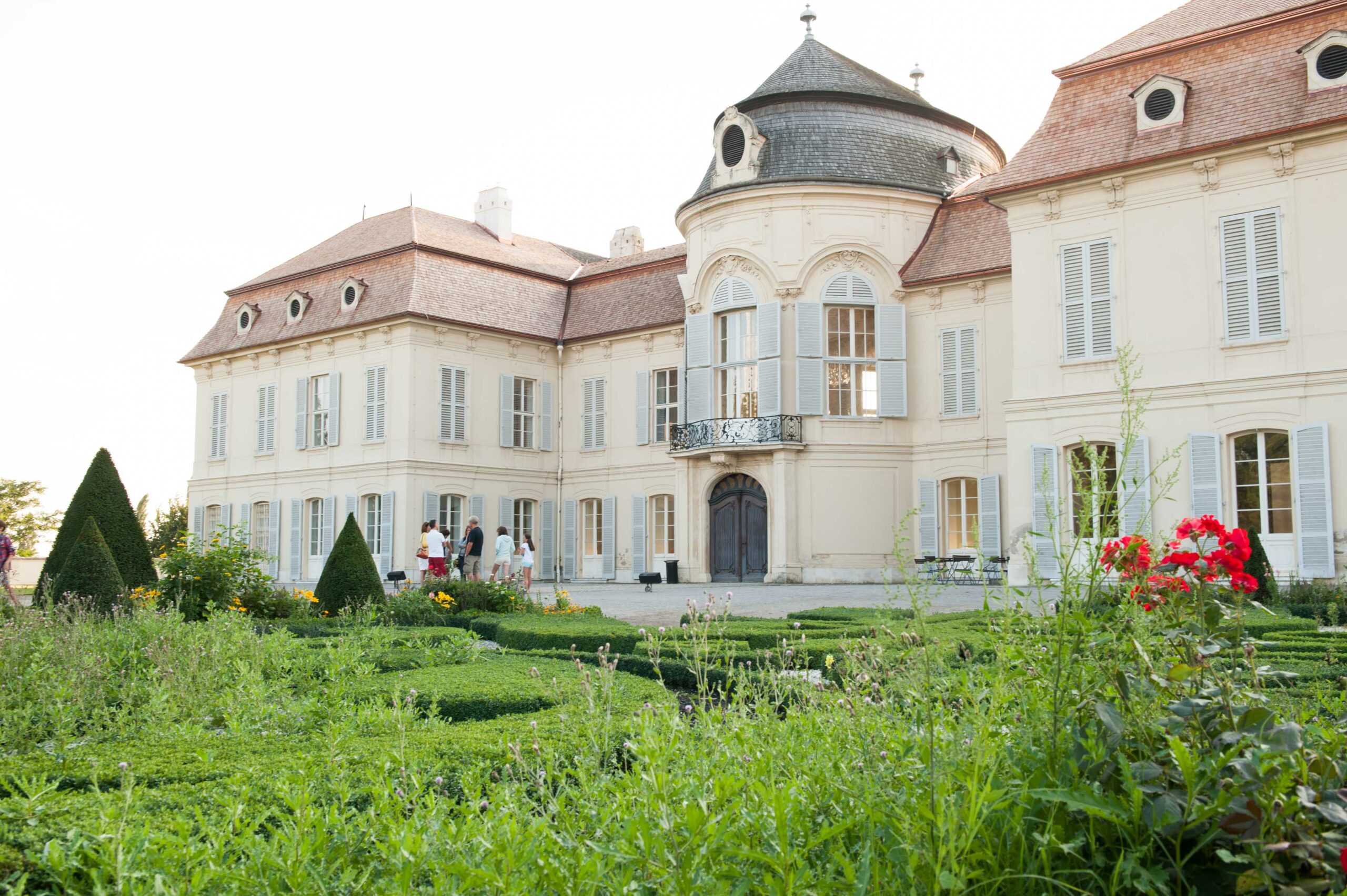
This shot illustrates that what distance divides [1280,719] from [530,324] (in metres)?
26.8

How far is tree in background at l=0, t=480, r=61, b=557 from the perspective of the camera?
52750 millimetres

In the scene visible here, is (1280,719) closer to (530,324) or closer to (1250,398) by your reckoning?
(1250,398)

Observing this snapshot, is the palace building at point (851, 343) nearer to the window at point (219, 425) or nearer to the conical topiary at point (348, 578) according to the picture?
the window at point (219, 425)

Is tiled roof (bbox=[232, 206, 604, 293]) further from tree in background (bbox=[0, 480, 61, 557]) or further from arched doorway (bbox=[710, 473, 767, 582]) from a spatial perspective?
tree in background (bbox=[0, 480, 61, 557])

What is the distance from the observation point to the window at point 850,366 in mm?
23359

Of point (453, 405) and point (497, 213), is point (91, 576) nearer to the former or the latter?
point (453, 405)

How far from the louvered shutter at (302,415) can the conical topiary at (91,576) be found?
56.2ft

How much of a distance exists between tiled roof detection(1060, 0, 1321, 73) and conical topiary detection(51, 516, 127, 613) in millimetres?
15495

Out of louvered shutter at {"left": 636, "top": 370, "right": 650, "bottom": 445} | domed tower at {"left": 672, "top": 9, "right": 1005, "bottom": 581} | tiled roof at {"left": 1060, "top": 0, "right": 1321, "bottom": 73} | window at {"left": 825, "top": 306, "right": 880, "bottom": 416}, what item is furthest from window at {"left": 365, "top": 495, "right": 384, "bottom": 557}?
tiled roof at {"left": 1060, "top": 0, "right": 1321, "bottom": 73}

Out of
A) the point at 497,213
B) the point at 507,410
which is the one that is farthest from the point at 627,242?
the point at 507,410

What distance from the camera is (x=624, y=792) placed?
322 cm

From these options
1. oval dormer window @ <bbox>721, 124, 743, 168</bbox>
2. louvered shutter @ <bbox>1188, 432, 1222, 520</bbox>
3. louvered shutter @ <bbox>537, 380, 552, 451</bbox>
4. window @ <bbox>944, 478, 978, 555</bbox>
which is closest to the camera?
louvered shutter @ <bbox>1188, 432, 1222, 520</bbox>

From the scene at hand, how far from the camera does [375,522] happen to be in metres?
27.5

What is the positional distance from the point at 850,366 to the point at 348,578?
41.9 ft
